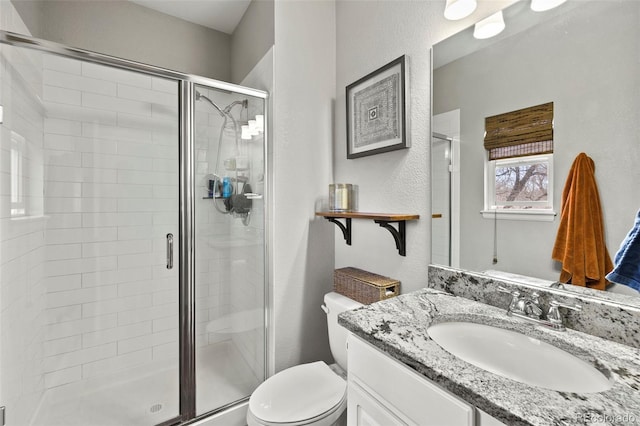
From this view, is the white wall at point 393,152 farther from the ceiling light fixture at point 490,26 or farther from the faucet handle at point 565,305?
the faucet handle at point 565,305

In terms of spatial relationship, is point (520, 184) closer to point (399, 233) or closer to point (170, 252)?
point (399, 233)

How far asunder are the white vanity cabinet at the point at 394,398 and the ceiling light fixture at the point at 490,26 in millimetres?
1200

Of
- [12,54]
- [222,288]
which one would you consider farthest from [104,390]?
[12,54]

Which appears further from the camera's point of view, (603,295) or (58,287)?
(58,287)

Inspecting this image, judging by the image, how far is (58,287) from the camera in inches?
66.4

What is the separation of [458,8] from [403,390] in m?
1.37

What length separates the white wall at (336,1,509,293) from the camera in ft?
4.38

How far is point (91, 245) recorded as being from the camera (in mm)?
1785

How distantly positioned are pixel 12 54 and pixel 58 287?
4.00ft

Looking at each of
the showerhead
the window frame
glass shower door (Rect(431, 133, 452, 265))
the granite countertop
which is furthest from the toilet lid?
the showerhead

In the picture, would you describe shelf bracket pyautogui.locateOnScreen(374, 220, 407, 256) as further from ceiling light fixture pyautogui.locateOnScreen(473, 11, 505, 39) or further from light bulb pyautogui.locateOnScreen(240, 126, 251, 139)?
light bulb pyautogui.locateOnScreen(240, 126, 251, 139)

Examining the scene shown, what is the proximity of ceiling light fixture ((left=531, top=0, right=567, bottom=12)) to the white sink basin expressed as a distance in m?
1.05

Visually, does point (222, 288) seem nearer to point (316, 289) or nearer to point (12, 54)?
point (316, 289)

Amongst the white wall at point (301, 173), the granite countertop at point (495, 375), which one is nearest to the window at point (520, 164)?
the granite countertop at point (495, 375)
